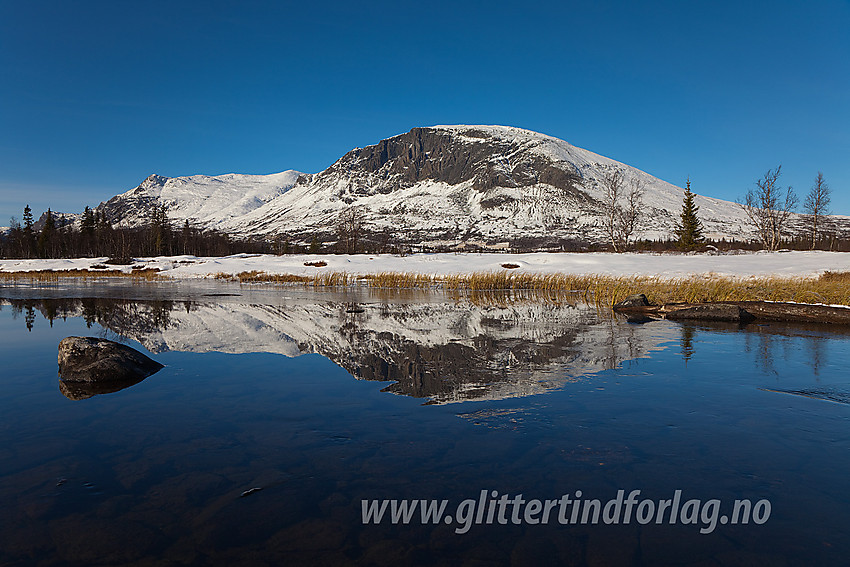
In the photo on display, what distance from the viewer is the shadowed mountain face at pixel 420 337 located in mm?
8805

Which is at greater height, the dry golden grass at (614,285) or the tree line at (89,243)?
the tree line at (89,243)

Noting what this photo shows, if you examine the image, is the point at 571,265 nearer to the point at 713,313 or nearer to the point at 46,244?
the point at 713,313

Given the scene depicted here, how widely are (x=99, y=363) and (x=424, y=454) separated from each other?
6.62 m

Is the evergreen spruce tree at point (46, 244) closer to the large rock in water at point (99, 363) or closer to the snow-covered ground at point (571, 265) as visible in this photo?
the snow-covered ground at point (571, 265)

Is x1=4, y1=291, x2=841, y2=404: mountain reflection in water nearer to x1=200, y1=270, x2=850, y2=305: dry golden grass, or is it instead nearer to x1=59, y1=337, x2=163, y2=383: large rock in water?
x1=59, y1=337, x2=163, y2=383: large rock in water

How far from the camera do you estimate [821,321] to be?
16.1 meters

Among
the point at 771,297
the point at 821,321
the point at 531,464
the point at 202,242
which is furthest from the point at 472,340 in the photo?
the point at 202,242

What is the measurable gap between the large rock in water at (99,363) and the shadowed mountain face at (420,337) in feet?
7.75

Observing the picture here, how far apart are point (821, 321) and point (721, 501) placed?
50.0ft

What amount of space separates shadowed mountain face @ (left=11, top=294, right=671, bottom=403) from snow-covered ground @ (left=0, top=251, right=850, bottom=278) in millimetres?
14727

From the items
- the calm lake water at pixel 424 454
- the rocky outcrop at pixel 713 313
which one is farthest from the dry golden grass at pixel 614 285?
the calm lake water at pixel 424 454

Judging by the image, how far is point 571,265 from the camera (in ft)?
130

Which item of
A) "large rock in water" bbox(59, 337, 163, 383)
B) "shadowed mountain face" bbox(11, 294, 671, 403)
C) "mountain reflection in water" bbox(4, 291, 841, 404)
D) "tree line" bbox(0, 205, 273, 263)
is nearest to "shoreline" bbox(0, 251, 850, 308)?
"mountain reflection in water" bbox(4, 291, 841, 404)

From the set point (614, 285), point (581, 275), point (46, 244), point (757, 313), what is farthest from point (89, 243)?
point (757, 313)
